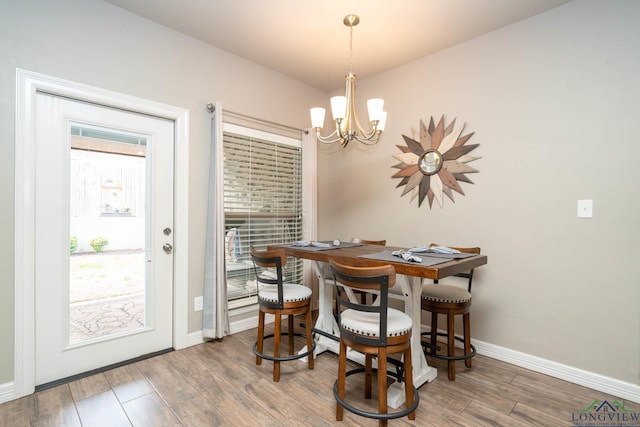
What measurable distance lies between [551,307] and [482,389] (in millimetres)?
866

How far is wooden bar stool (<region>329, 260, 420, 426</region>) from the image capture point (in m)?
1.60

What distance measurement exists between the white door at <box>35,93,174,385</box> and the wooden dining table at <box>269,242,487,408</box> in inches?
49.1

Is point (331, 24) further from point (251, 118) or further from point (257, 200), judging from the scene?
point (257, 200)

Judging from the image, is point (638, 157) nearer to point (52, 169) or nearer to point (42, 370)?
point (52, 169)

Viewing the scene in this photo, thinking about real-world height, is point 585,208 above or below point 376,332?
above

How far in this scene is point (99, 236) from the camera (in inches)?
94.5

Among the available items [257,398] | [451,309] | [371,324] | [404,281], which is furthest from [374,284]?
[257,398]

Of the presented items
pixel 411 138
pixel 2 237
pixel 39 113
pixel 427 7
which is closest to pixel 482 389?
pixel 411 138

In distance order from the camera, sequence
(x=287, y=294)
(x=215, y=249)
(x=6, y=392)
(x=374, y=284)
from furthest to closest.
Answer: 1. (x=215, y=249)
2. (x=287, y=294)
3. (x=6, y=392)
4. (x=374, y=284)

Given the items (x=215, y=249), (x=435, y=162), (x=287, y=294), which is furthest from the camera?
(x=435, y=162)

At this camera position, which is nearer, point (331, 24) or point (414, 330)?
point (414, 330)

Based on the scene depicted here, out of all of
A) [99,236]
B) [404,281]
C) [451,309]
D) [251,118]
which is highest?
[251,118]

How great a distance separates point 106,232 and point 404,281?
226 centimetres

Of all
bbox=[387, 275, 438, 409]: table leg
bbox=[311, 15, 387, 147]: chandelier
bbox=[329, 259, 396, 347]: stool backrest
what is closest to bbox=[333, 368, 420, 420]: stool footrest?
bbox=[387, 275, 438, 409]: table leg
